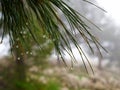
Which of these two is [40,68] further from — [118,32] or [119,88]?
[118,32]

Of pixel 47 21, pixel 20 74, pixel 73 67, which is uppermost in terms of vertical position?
pixel 20 74

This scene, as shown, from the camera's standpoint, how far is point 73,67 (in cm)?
534

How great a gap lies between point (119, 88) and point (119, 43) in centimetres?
555

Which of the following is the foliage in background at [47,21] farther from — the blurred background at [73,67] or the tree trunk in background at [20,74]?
the tree trunk in background at [20,74]

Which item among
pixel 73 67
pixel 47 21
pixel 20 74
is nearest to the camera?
pixel 47 21

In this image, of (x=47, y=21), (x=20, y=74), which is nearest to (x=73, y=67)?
(x=47, y=21)

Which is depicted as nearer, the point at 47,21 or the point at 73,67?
the point at 47,21

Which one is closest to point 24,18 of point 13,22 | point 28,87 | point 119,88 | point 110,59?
point 13,22

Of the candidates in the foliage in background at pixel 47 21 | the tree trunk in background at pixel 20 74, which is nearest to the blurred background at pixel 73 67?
the tree trunk in background at pixel 20 74

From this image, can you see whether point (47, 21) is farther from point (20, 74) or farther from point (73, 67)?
point (20, 74)

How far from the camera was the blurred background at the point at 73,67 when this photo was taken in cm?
825

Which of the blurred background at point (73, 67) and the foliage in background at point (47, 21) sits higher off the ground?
the blurred background at point (73, 67)

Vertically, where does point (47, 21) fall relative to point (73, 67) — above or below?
below

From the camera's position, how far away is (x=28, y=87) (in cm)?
830
